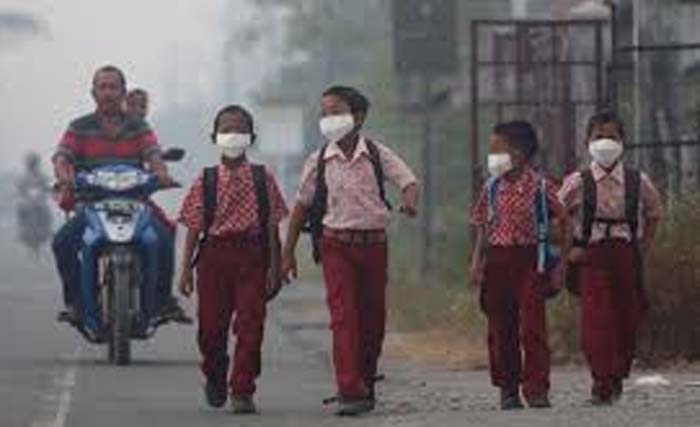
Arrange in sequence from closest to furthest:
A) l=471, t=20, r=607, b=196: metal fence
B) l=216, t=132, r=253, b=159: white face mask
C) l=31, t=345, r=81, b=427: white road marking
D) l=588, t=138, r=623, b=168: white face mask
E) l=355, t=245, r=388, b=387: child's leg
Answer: l=31, t=345, r=81, b=427: white road marking, l=355, t=245, r=388, b=387: child's leg, l=588, t=138, r=623, b=168: white face mask, l=216, t=132, r=253, b=159: white face mask, l=471, t=20, r=607, b=196: metal fence

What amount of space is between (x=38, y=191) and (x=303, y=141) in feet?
28.9

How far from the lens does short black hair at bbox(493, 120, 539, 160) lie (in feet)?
45.4

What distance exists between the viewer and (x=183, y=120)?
146375 mm

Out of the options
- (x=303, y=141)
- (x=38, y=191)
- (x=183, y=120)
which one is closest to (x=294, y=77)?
(x=303, y=141)

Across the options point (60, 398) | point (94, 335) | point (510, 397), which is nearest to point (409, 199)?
point (510, 397)

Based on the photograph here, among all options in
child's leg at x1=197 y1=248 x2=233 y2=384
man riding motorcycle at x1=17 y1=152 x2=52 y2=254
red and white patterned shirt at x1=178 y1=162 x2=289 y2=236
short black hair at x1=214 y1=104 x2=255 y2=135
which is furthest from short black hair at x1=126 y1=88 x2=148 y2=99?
man riding motorcycle at x1=17 y1=152 x2=52 y2=254

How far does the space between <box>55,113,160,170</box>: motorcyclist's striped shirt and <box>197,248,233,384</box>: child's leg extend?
3826 mm

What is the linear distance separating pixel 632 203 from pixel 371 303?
156cm

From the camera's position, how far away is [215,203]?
14.0 metres

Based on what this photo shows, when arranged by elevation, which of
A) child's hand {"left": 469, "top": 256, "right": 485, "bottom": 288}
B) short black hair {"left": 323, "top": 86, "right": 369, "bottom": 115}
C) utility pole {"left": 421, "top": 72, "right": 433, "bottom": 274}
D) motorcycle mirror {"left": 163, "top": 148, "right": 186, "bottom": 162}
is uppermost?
short black hair {"left": 323, "top": 86, "right": 369, "bottom": 115}

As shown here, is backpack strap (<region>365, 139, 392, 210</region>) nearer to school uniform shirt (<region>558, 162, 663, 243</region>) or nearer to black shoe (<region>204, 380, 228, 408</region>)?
school uniform shirt (<region>558, 162, 663, 243</region>)

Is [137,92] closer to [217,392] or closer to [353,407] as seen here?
[217,392]

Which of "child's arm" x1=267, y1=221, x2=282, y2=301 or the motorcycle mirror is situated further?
the motorcycle mirror

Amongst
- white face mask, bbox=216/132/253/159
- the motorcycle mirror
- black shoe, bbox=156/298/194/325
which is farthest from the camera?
the motorcycle mirror
